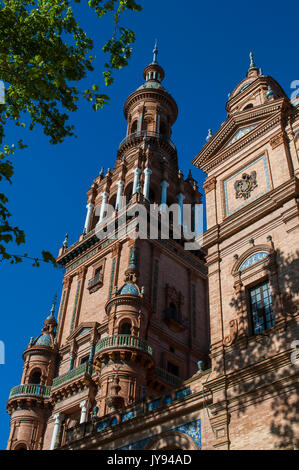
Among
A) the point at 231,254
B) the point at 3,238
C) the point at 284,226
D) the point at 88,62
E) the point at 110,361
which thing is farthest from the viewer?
the point at 110,361

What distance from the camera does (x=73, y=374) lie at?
33.8m

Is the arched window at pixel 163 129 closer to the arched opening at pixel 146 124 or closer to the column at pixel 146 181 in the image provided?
the arched opening at pixel 146 124

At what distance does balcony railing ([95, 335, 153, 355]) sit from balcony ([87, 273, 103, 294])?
24.7 ft

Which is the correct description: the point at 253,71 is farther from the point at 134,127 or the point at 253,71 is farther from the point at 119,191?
the point at 134,127

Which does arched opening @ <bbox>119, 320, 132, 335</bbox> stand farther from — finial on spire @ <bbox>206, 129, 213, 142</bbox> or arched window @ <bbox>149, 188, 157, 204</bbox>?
arched window @ <bbox>149, 188, 157, 204</bbox>

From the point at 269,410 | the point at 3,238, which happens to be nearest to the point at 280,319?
the point at 269,410

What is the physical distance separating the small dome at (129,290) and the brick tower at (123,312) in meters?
0.08

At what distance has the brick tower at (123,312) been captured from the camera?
29953mm

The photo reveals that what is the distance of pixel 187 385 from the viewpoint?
2036cm

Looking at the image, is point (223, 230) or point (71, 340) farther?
point (71, 340)

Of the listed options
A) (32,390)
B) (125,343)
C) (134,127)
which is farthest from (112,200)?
(125,343)

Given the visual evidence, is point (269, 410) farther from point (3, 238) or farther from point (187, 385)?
point (3, 238)
